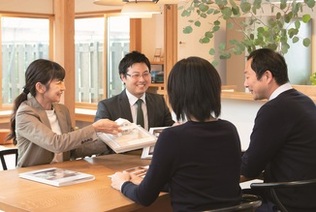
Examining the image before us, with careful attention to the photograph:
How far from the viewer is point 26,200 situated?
87.7 inches

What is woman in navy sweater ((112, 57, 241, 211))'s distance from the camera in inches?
83.3

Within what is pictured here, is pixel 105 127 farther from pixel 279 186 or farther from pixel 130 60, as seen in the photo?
pixel 279 186

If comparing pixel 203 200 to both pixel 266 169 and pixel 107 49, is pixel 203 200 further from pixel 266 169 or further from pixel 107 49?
pixel 107 49

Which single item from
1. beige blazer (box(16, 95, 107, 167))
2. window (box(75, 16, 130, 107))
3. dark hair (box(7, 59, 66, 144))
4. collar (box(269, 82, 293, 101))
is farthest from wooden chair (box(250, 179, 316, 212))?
window (box(75, 16, 130, 107))

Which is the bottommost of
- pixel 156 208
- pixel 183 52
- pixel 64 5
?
pixel 156 208

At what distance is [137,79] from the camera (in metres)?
3.52

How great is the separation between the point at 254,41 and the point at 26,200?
2322mm

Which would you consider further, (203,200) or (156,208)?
(156,208)

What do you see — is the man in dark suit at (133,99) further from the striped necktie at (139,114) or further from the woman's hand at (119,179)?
the woman's hand at (119,179)

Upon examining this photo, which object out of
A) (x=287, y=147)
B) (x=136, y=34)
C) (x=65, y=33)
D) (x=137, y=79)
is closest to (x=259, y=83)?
(x=287, y=147)

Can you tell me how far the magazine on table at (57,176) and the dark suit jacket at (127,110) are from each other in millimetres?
773

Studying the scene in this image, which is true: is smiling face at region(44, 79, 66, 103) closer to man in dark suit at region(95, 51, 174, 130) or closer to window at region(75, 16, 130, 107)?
man in dark suit at region(95, 51, 174, 130)

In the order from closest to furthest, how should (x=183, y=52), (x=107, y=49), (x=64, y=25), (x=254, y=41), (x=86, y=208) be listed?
(x=86, y=208)
(x=254, y=41)
(x=183, y=52)
(x=64, y=25)
(x=107, y=49)

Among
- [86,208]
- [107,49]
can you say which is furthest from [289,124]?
[107,49]
